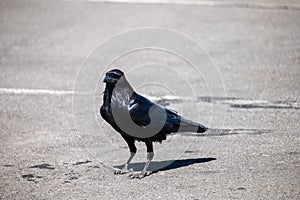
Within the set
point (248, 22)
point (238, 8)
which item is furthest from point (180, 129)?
point (238, 8)

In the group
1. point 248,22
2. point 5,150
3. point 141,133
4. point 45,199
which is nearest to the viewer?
point 45,199

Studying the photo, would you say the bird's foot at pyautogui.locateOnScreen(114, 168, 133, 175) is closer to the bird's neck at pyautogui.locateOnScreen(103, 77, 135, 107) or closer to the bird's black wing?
the bird's black wing

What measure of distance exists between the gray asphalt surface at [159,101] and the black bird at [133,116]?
1.19 ft

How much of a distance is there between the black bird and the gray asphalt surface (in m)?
0.36

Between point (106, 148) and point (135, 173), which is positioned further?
point (106, 148)

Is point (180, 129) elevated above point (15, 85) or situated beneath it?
elevated above

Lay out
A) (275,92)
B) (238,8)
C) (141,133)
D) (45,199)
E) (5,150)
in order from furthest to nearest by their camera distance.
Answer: (238,8) < (275,92) < (5,150) < (141,133) < (45,199)

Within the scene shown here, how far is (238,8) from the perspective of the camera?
15.0 m

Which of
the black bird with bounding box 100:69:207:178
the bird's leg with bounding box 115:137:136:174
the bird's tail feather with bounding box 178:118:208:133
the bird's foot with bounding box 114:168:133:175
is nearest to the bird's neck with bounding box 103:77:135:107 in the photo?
the black bird with bounding box 100:69:207:178

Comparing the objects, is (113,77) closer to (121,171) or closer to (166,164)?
(121,171)

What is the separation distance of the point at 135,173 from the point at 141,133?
37cm

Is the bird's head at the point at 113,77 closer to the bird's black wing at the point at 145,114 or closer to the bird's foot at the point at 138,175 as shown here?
the bird's black wing at the point at 145,114

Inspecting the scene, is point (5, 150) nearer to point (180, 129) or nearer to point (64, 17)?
point (180, 129)

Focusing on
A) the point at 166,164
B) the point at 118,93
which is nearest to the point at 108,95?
the point at 118,93
